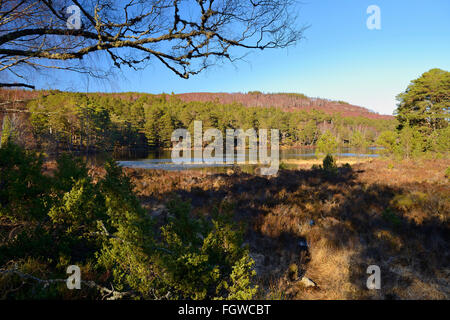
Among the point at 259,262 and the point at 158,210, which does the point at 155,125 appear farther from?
the point at 259,262

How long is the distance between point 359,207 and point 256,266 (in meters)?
5.20

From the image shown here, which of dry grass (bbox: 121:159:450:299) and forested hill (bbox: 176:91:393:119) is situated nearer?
dry grass (bbox: 121:159:450:299)

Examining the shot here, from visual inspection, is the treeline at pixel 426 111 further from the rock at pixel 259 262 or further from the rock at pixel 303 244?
the rock at pixel 259 262

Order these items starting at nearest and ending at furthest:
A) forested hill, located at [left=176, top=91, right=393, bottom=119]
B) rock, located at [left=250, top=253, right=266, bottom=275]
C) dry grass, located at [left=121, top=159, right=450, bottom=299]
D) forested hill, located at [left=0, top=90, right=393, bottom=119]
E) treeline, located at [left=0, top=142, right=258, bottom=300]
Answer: treeline, located at [left=0, top=142, right=258, bottom=300] < dry grass, located at [left=121, top=159, right=450, bottom=299] < rock, located at [left=250, top=253, right=266, bottom=275] < forested hill, located at [left=0, top=90, right=393, bottom=119] < forested hill, located at [left=176, top=91, right=393, bottom=119]

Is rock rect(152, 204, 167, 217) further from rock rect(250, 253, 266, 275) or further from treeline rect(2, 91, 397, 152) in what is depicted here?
treeline rect(2, 91, 397, 152)

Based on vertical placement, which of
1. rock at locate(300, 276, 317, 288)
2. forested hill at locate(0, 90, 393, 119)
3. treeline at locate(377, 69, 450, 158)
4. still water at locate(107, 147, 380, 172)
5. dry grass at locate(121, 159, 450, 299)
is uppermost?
forested hill at locate(0, 90, 393, 119)

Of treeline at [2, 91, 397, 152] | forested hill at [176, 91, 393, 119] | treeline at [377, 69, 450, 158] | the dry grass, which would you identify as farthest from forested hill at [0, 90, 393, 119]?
the dry grass

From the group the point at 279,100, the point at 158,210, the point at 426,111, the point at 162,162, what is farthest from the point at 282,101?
the point at 158,210

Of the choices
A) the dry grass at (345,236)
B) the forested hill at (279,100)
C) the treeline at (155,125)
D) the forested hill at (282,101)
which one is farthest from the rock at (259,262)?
the forested hill at (279,100)

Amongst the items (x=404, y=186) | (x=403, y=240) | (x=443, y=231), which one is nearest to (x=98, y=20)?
(x=403, y=240)

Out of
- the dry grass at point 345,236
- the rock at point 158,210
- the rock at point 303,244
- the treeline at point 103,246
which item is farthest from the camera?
the rock at point 158,210

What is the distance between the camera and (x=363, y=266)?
4.23 m
